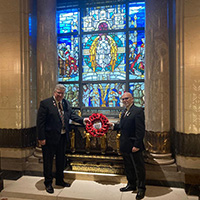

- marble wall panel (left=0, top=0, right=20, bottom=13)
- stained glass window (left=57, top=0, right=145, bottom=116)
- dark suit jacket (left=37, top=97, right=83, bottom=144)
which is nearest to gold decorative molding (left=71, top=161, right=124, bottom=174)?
dark suit jacket (left=37, top=97, right=83, bottom=144)

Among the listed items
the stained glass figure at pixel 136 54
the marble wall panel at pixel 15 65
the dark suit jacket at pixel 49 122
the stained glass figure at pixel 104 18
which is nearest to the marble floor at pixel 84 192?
the dark suit jacket at pixel 49 122

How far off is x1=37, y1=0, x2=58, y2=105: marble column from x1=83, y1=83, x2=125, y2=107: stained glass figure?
877 mm

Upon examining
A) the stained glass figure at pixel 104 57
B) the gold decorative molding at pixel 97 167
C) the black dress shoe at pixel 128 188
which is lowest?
the black dress shoe at pixel 128 188

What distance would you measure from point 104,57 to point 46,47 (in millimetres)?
1299

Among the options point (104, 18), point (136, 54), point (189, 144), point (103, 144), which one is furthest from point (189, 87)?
point (104, 18)

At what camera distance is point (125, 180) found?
3596 mm

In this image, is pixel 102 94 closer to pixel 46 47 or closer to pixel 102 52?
pixel 102 52

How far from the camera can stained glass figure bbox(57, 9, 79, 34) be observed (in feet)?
15.8

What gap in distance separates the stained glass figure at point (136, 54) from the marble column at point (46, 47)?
1.70 meters

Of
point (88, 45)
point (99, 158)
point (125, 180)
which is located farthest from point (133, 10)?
point (125, 180)

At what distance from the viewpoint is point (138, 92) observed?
14.6 feet

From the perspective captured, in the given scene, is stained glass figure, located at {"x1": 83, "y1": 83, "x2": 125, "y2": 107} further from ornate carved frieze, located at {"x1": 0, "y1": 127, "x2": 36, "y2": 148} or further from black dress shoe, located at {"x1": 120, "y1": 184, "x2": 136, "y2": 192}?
black dress shoe, located at {"x1": 120, "y1": 184, "x2": 136, "y2": 192}

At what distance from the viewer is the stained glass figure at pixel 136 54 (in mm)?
4461

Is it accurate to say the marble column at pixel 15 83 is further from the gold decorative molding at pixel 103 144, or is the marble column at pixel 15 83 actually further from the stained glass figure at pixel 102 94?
the gold decorative molding at pixel 103 144
